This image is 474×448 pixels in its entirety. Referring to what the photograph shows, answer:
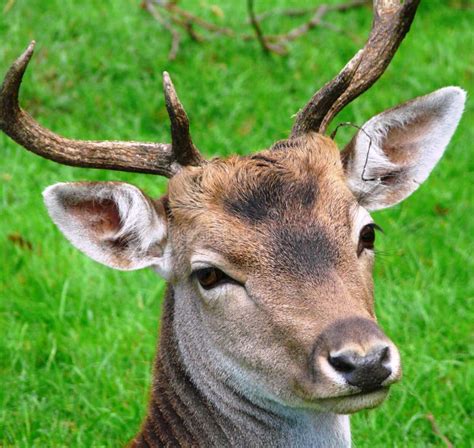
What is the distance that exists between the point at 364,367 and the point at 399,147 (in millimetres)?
1556

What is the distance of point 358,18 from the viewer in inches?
441

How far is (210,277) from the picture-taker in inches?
183

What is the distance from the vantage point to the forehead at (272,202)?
14.5 ft

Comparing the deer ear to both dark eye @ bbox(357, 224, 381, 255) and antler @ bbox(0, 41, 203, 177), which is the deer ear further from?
antler @ bbox(0, 41, 203, 177)

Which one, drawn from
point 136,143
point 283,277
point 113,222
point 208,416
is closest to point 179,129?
point 136,143

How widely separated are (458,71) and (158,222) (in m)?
5.74

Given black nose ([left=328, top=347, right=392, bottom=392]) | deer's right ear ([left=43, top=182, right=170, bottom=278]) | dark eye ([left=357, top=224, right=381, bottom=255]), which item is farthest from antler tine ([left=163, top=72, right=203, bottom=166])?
black nose ([left=328, top=347, right=392, bottom=392])

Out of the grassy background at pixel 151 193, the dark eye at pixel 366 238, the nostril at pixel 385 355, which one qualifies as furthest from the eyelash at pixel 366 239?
the grassy background at pixel 151 193

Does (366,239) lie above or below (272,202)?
below

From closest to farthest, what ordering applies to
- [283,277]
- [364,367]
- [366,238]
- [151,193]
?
[364,367] → [283,277] → [366,238] → [151,193]

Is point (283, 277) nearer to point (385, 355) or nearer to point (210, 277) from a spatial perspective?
point (210, 277)

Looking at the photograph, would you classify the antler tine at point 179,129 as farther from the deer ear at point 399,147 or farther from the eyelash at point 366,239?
the eyelash at point 366,239

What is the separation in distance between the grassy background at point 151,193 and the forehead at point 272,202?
1.71 metres

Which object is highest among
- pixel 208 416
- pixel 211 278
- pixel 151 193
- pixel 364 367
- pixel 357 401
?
pixel 151 193
